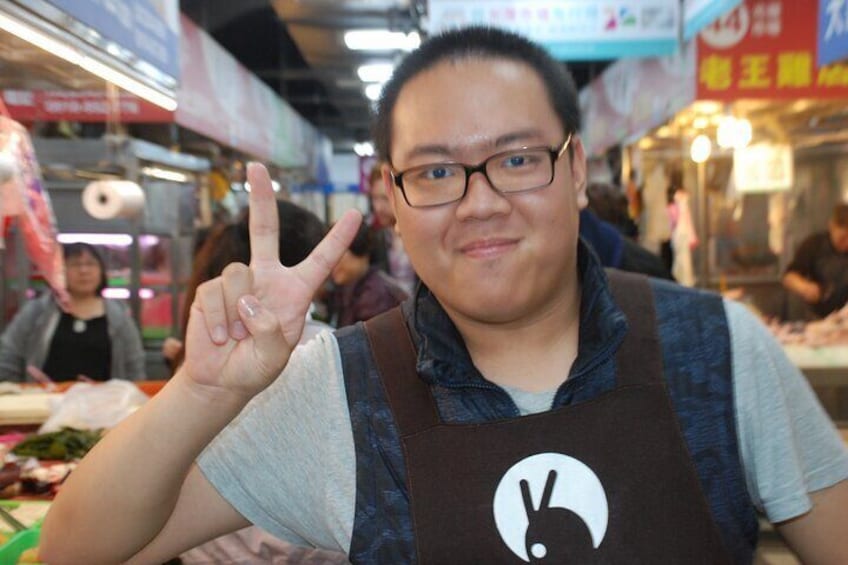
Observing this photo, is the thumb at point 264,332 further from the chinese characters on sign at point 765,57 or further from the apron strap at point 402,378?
the chinese characters on sign at point 765,57

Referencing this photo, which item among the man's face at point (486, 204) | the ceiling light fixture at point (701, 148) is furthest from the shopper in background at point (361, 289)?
the ceiling light fixture at point (701, 148)

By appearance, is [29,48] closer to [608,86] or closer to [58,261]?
[58,261]

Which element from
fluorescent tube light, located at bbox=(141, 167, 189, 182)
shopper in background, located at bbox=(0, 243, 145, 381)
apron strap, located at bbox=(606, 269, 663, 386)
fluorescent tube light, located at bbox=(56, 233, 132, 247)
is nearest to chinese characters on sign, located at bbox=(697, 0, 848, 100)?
fluorescent tube light, located at bbox=(141, 167, 189, 182)

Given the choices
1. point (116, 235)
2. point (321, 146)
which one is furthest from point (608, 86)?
point (321, 146)

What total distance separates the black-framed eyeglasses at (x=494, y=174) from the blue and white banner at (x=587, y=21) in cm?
479

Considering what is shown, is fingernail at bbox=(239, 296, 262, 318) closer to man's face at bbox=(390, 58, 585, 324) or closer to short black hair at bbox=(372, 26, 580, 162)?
man's face at bbox=(390, 58, 585, 324)

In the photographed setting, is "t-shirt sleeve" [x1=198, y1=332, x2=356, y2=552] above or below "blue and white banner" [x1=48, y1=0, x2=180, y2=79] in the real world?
below

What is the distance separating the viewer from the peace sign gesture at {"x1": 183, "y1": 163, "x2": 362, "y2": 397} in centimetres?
132

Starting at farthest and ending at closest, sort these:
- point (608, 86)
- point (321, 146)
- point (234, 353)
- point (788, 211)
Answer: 1. point (321, 146)
2. point (608, 86)
3. point (788, 211)
4. point (234, 353)

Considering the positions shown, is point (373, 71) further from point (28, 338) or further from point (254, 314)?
point (254, 314)

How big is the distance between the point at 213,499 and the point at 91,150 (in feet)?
12.8

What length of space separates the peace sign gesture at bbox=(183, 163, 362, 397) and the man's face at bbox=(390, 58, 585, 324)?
18 cm

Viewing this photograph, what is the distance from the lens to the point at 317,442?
4.88ft

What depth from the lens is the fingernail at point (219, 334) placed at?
51.6 inches
